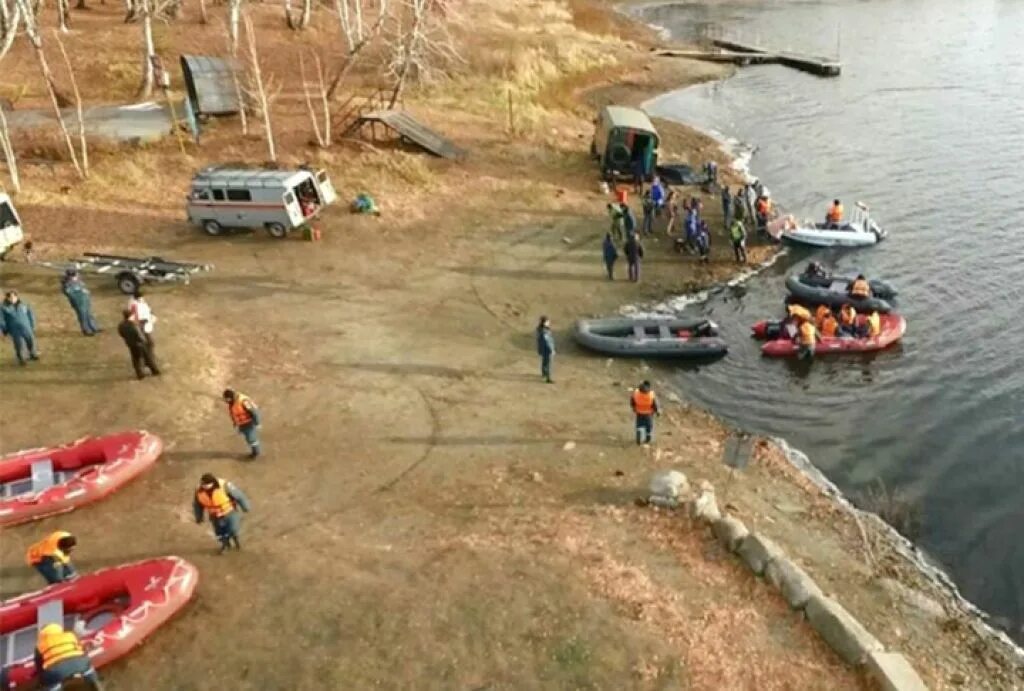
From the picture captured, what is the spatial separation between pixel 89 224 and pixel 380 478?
59.7ft

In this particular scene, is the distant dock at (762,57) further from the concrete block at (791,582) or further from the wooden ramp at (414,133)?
the concrete block at (791,582)

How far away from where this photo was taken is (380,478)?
18.0m

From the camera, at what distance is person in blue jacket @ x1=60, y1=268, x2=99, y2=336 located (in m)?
22.2

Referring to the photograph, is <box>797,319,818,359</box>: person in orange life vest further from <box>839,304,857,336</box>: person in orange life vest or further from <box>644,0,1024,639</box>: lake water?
<box>839,304,857,336</box>: person in orange life vest

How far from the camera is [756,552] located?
15.5 m

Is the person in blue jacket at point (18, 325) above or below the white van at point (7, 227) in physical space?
below

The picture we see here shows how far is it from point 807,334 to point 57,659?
19.5 metres

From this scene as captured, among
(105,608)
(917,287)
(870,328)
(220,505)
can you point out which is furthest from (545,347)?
(917,287)

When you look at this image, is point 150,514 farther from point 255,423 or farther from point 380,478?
point 380,478

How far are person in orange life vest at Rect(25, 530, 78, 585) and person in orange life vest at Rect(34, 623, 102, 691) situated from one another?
209 cm

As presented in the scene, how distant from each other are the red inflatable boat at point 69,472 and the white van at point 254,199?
494 inches

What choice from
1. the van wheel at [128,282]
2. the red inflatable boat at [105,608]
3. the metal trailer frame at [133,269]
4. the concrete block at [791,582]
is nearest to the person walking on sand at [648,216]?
the metal trailer frame at [133,269]

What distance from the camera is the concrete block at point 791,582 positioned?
14.6 meters

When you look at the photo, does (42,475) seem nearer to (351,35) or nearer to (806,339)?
(806,339)
